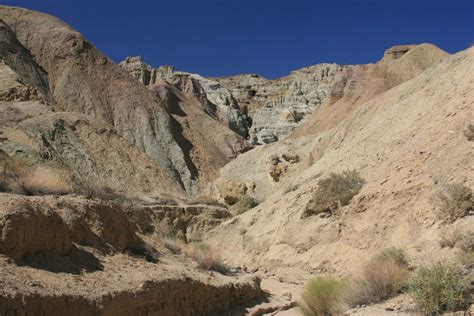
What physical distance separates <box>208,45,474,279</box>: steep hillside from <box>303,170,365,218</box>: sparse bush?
279 mm

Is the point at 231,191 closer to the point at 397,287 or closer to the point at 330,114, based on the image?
the point at 330,114

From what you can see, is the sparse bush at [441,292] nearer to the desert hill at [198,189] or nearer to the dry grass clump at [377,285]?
the desert hill at [198,189]

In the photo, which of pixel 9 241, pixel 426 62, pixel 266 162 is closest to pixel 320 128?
pixel 266 162

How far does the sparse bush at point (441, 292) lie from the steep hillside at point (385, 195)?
145 inches

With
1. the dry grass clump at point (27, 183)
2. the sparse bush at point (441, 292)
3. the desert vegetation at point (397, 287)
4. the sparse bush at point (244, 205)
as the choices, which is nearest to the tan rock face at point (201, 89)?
the sparse bush at point (244, 205)

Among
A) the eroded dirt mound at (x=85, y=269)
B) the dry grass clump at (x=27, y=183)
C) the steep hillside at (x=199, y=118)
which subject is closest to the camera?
the eroded dirt mound at (x=85, y=269)

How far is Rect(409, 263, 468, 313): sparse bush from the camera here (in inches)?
288

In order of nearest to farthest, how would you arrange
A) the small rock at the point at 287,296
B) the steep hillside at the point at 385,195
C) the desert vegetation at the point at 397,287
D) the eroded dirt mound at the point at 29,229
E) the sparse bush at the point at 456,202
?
the eroded dirt mound at the point at 29,229, the desert vegetation at the point at 397,287, the sparse bush at the point at 456,202, the small rock at the point at 287,296, the steep hillside at the point at 385,195

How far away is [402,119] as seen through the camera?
20.1 metres

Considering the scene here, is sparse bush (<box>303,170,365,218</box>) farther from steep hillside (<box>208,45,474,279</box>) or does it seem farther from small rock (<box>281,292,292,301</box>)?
small rock (<box>281,292,292,301</box>)

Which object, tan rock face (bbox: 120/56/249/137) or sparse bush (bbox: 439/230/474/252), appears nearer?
sparse bush (bbox: 439/230/474/252)

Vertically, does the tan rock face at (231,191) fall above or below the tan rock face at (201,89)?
below

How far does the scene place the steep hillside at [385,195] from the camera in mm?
13898

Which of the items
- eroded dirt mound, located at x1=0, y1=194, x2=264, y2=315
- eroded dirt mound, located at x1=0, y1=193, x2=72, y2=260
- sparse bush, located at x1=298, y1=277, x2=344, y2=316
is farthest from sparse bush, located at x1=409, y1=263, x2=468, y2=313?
eroded dirt mound, located at x1=0, y1=193, x2=72, y2=260
